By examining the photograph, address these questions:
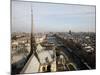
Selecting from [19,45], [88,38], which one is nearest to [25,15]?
[19,45]

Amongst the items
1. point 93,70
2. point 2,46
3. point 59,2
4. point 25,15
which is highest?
point 59,2

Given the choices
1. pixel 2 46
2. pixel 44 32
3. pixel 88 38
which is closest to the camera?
pixel 2 46

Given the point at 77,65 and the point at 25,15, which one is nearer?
the point at 25,15

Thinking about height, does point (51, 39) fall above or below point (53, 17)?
below

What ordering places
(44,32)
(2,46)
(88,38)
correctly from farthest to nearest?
(88,38)
(44,32)
(2,46)

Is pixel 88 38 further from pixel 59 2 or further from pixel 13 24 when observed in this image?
pixel 13 24
